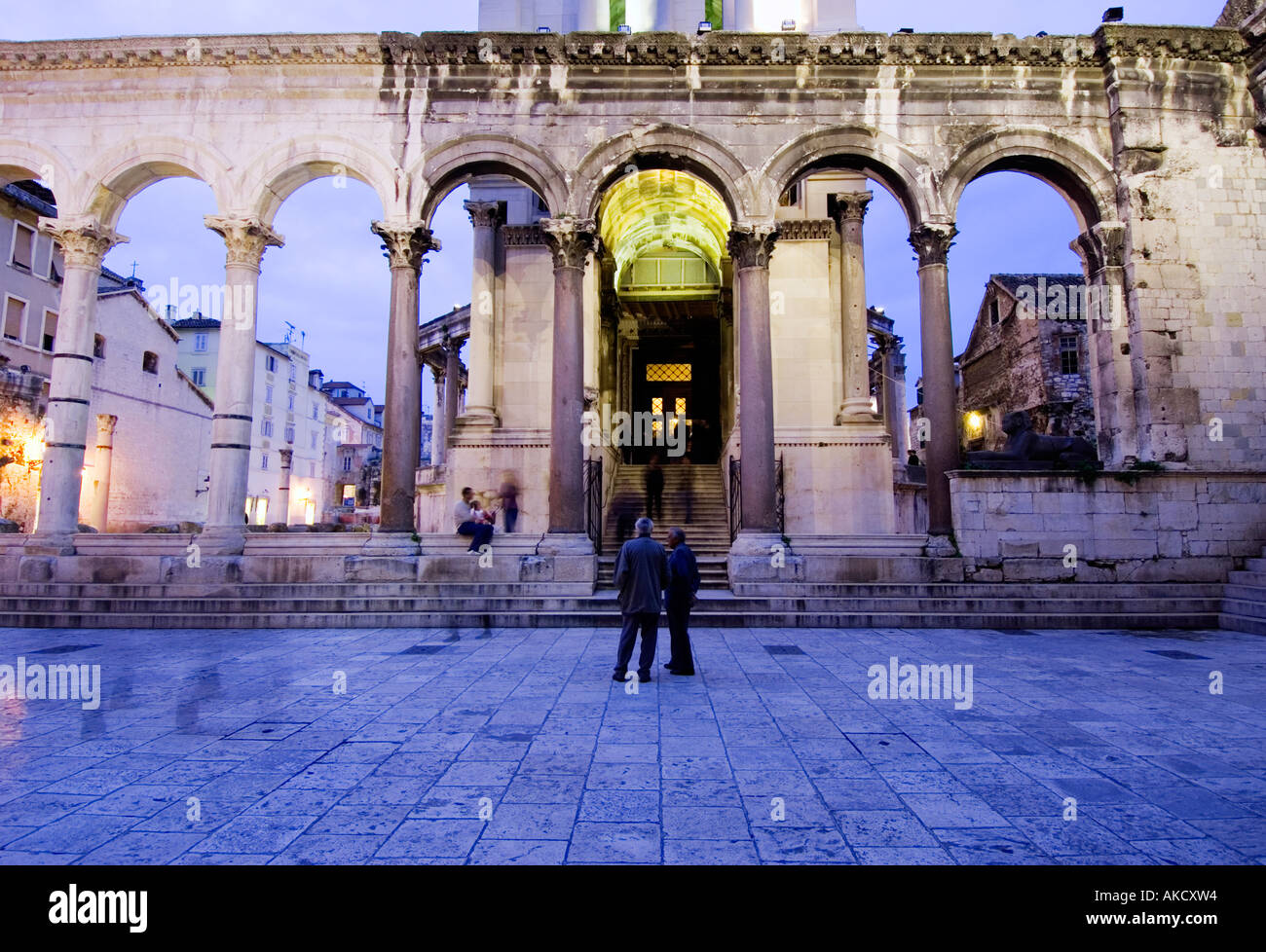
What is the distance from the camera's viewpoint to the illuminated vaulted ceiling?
17.0m

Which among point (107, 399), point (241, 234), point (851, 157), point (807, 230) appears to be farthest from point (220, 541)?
point (107, 399)

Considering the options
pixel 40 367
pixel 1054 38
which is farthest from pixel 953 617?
pixel 40 367

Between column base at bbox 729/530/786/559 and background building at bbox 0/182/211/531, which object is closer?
column base at bbox 729/530/786/559

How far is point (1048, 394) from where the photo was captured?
28.9m

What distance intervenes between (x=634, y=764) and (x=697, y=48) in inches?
511

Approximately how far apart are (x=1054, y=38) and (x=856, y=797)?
14.9m

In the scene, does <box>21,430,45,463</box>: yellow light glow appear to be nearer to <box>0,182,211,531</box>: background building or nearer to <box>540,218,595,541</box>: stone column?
<box>0,182,211,531</box>: background building

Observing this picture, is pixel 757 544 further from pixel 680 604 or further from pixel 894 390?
pixel 894 390

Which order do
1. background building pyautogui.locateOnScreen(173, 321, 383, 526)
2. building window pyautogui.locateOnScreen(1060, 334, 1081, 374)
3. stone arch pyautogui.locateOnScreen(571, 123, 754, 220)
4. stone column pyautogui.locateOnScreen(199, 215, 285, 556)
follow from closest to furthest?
stone column pyautogui.locateOnScreen(199, 215, 285, 556) < stone arch pyautogui.locateOnScreen(571, 123, 754, 220) < building window pyautogui.locateOnScreen(1060, 334, 1081, 374) < background building pyautogui.locateOnScreen(173, 321, 383, 526)

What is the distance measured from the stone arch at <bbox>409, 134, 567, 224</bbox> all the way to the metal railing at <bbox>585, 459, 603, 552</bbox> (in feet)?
17.2

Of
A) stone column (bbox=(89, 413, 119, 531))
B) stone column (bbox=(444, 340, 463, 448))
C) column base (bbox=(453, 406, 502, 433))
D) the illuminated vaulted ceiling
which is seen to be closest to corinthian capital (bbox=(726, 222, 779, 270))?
the illuminated vaulted ceiling

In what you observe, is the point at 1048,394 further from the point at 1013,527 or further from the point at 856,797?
the point at 856,797

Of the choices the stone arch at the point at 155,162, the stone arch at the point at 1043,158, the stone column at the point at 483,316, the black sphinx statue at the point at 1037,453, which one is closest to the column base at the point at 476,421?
the stone column at the point at 483,316

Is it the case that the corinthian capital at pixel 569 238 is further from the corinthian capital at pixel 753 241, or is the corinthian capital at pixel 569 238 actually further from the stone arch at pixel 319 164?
the stone arch at pixel 319 164
